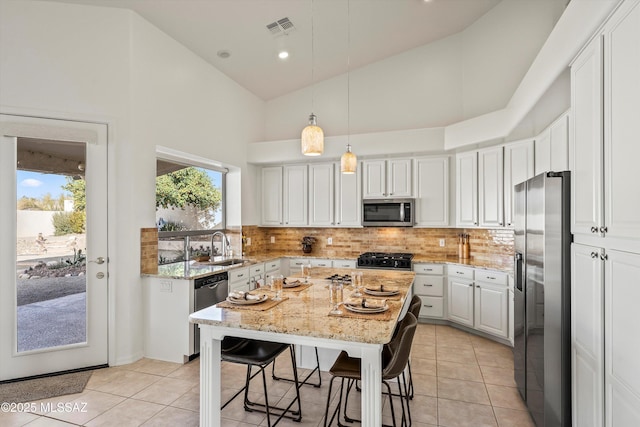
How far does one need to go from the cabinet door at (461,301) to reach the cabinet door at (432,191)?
89 centimetres

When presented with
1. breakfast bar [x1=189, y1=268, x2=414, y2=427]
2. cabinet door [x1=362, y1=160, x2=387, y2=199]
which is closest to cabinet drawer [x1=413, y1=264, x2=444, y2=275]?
cabinet door [x1=362, y1=160, x2=387, y2=199]

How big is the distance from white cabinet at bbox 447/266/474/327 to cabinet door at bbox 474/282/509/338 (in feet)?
0.32

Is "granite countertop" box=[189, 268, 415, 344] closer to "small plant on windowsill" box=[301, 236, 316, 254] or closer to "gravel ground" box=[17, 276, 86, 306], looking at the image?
"gravel ground" box=[17, 276, 86, 306]

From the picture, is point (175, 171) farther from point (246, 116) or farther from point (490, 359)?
point (490, 359)

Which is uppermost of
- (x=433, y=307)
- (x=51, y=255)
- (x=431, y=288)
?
(x=51, y=255)

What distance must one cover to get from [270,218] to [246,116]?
173cm

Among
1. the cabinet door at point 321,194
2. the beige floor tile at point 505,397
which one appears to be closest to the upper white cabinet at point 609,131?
the beige floor tile at point 505,397

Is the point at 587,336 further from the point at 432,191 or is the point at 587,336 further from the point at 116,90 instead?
the point at 116,90

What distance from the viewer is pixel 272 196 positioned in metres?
5.82

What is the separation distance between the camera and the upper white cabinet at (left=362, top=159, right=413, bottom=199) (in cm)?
505

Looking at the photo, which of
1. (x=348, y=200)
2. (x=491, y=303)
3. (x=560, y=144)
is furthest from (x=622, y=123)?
(x=348, y=200)

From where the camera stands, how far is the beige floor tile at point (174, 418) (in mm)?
2414

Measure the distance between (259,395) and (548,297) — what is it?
90.0 inches

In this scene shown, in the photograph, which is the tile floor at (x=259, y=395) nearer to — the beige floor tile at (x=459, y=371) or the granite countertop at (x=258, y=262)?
the beige floor tile at (x=459, y=371)
